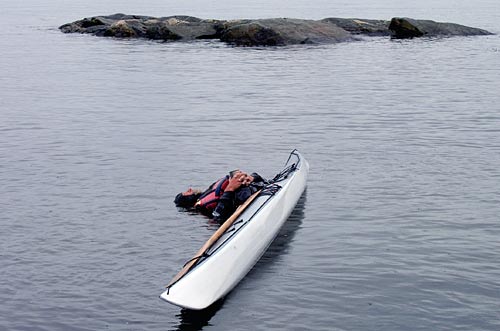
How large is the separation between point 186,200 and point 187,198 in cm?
6

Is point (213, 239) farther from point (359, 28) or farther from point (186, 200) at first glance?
point (359, 28)

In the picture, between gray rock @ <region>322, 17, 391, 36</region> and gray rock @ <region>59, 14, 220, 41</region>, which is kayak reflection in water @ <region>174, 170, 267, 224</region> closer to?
gray rock @ <region>59, 14, 220, 41</region>

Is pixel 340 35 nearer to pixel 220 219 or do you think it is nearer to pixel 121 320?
pixel 220 219

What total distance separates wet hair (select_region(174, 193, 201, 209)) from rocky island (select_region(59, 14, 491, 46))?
37.6 meters

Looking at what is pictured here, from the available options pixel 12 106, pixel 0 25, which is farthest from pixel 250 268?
pixel 0 25

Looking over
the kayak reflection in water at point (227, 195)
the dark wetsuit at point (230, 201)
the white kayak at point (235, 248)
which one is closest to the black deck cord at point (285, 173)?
the white kayak at point (235, 248)

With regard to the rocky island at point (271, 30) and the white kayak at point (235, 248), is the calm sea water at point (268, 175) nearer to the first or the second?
the white kayak at point (235, 248)

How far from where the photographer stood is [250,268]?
51.7 feet

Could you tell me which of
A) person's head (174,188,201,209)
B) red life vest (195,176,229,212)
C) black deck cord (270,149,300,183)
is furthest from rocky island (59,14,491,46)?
red life vest (195,176,229,212)

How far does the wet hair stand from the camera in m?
20.0

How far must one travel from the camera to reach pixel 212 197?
1952cm

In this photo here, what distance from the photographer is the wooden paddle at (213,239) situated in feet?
45.2

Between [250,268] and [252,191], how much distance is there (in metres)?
3.42

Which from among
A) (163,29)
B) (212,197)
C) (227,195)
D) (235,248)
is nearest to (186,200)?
(212,197)
